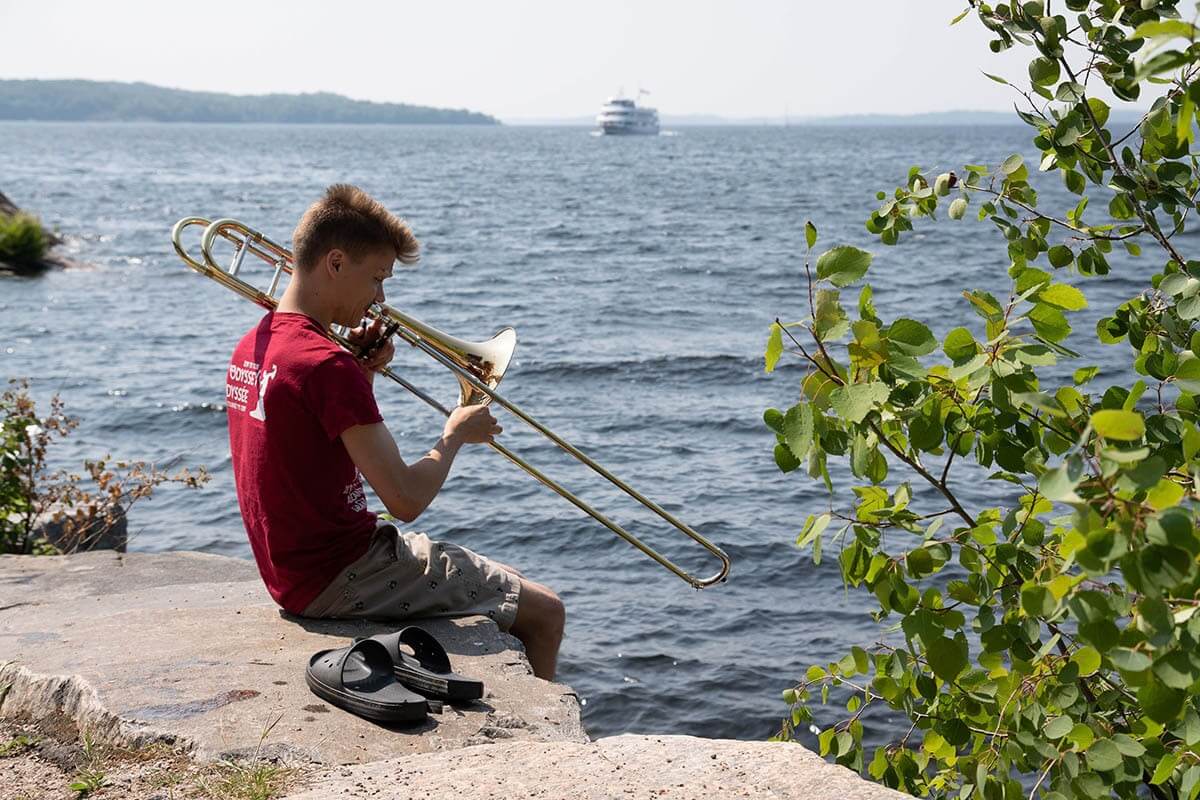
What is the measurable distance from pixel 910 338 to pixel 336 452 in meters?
2.23

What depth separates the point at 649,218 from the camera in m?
35.0

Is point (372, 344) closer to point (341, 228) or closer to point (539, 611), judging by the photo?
point (341, 228)

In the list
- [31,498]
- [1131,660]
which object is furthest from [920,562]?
[31,498]

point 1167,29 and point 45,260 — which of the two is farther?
point 45,260

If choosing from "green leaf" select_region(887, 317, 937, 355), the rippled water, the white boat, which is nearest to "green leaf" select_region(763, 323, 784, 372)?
"green leaf" select_region(887, 317, 937, 355)

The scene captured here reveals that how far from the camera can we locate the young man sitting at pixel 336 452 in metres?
4.19

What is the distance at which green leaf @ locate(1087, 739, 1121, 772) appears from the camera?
268cm

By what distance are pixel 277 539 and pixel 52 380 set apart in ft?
37.2

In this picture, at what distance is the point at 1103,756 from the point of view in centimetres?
270

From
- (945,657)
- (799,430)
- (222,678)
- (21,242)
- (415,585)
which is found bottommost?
(21,242)

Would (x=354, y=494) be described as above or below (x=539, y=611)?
above

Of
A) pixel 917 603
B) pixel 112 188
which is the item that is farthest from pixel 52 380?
pixel 112 188

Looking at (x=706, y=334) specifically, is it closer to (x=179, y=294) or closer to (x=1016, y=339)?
(x=179, y=294)

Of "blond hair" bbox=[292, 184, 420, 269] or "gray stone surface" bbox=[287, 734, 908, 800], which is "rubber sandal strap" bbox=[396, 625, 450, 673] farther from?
"blond hair" bbox=[292, 184, 420, 269]
